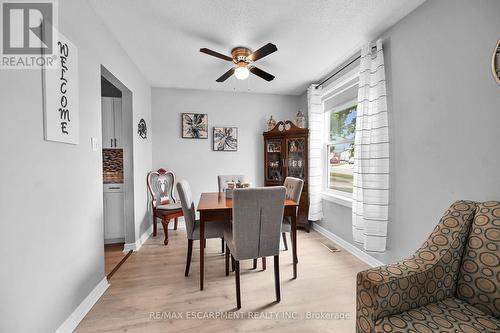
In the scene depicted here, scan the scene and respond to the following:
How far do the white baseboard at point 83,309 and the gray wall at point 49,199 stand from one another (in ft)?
0.13

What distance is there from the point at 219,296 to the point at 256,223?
0.78 meters

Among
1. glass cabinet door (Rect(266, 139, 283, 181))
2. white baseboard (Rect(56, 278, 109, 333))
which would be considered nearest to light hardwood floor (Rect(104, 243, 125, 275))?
white baseboard (Rect(56, 278, 109, 333))

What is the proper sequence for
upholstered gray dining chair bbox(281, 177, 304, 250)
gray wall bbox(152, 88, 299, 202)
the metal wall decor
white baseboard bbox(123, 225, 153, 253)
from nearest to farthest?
upholstered gray dining chair bbox(281, 177, 304, 250) < white baseboard bbox(123, 225, 153, 253) < the metal wall decor < gray wall bbox(152, 88, 299, 202)

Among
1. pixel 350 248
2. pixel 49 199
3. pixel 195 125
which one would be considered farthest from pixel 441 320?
pixel 195 125

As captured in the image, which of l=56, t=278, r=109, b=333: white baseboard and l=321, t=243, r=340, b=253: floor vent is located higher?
l=56, t=278, r=109, b=333: white baseboard

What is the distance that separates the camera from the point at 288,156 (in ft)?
12.4

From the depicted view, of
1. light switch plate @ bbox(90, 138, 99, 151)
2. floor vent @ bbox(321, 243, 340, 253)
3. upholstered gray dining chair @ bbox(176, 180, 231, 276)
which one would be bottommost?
floor vent @ bbox(321, 243, 340, 253)

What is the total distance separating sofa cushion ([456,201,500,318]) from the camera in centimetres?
101

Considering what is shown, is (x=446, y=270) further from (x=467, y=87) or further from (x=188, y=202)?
(x=188, y=202)

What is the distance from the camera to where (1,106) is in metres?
1.01

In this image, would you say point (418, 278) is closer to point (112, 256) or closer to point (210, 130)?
point (112, 256)

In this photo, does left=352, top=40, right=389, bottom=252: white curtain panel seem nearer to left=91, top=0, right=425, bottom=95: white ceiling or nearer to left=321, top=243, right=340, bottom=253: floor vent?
left=91, top=0, right=425, bottom=95: white ceiling

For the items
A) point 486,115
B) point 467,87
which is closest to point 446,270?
point 486,115

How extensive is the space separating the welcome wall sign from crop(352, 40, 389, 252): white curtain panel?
2.61 metres
